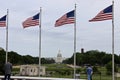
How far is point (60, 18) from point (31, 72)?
41947 mm

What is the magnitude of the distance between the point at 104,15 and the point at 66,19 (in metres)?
4.26

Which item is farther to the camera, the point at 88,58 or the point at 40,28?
the point at 88,58

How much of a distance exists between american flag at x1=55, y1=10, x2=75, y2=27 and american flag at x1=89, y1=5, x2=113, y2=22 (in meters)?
3.57

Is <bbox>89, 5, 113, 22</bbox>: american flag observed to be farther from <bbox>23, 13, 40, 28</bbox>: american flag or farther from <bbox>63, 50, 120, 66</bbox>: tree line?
<bbox>63, 50, 120, 66</bbox>: tree line

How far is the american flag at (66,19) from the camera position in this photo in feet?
103

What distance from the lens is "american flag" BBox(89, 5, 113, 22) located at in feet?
93.0

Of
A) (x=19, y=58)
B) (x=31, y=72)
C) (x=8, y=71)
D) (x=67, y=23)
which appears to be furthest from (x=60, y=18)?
(x=19, y=58)

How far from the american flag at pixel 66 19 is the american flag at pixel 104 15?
141 inches

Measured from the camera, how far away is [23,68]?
76.1 m

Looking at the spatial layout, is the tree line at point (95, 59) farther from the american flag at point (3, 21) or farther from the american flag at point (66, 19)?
the american flag at point (66, 19)

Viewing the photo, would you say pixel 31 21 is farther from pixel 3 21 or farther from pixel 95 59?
pixel 95 59

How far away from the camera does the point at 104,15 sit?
2875 centimetres

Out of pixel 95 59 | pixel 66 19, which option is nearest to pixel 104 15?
pixel 66 19

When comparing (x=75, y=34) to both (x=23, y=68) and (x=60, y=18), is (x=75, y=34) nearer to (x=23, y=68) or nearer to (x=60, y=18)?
(x=60, y=18)
